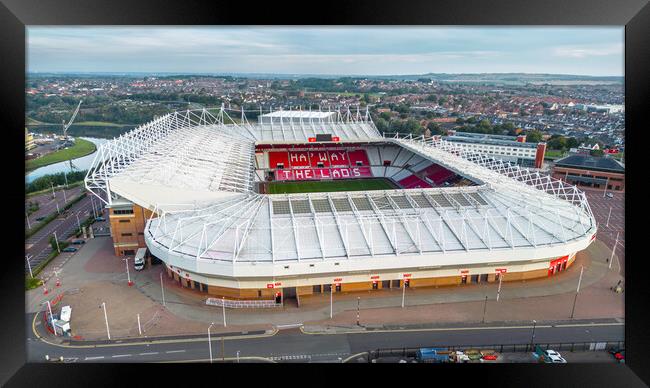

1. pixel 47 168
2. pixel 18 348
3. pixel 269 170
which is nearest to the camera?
pixel 18 348

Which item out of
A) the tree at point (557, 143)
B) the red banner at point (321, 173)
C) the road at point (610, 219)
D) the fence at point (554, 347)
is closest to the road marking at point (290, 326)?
the fence at point (554, 347)

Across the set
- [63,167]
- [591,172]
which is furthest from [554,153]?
[63,167]

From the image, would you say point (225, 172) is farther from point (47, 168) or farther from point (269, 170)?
point (47, 168)

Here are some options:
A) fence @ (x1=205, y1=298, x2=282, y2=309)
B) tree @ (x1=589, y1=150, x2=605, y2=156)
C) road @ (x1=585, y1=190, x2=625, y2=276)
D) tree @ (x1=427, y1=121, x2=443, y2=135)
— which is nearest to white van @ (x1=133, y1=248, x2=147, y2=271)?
fence @ (x1=205, y1=298, x2=282, y2=309)

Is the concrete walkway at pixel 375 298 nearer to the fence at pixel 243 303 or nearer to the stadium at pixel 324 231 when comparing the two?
the fence at pixel 243 303

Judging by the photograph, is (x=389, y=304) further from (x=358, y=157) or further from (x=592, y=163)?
(x=592, y=163)

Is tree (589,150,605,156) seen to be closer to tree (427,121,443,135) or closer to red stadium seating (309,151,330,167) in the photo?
tree (427,121,443,135)

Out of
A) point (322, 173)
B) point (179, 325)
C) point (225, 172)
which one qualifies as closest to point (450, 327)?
point (179, 325)

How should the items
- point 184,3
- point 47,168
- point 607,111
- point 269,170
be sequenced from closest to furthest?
point 184,3 → point 269,170 → point 47,168 → point 607,111

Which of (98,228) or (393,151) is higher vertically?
(393,151)
